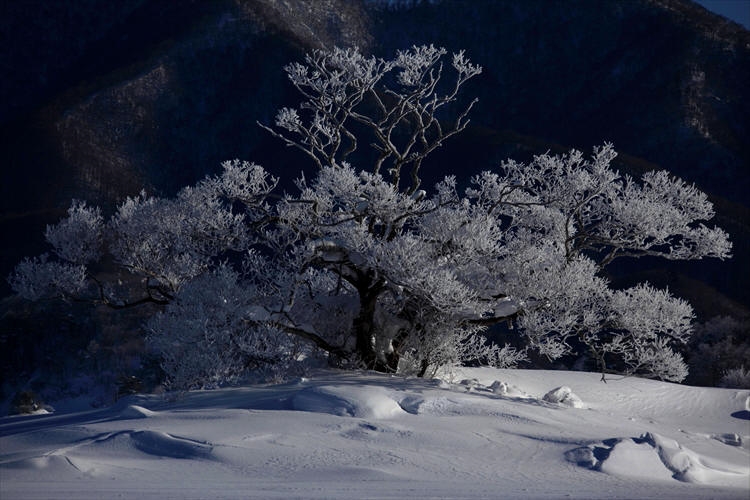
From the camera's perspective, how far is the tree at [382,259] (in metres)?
10.9

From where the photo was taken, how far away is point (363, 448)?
26.3 ft

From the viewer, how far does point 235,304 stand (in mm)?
11086

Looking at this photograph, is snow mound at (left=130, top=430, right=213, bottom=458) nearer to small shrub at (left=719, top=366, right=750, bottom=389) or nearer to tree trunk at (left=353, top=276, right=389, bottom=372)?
tree trunk at (left=353, top=276, right=389, bottom=372)

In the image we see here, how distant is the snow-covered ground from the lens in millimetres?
6945

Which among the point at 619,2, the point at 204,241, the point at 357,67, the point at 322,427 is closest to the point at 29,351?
the point at 204,241

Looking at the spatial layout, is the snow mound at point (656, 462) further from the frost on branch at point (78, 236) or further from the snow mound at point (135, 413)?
the frost on branch at point (78, 236)

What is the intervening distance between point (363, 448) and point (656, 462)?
2.75m

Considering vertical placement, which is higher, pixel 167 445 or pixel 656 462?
pixel 656 462

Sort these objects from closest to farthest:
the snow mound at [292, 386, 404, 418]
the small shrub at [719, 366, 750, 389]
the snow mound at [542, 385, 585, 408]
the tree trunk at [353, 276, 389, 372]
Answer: the snow mound at [292, 386, 404, 418] → the snow mound at [542, 385, 585, 408] → the tree trunk at [353, 276, 389, 372] → the small shrub at [719, 366, 750, 389]

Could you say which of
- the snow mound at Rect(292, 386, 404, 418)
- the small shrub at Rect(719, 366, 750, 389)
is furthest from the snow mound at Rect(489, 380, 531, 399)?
the small shrub at Rect(719, 366, 750, 389)

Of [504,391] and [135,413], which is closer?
[135,413]

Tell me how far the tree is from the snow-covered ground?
1023 mm

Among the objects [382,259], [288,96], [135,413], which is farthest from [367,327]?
[288,96]

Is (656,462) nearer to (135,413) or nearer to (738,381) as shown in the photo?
(135,413)
